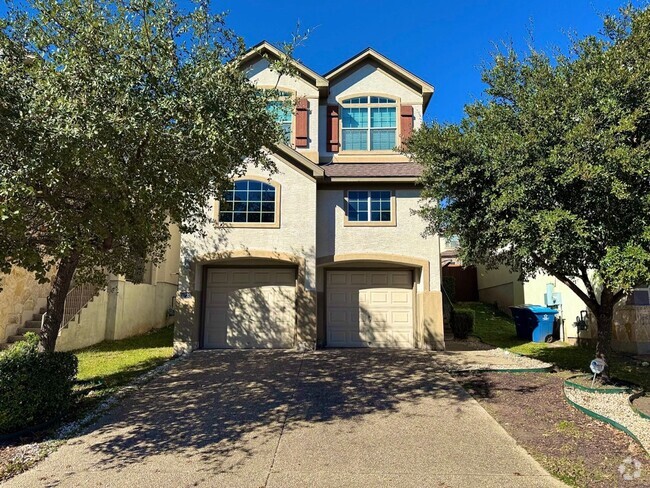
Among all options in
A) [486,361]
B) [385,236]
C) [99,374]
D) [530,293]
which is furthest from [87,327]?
[530,293]

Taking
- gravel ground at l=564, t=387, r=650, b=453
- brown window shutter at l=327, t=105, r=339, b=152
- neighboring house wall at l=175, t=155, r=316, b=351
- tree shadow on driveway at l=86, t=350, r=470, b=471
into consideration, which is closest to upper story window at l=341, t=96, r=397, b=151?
brown window shutter at l=327, t=105, r=339, b=152

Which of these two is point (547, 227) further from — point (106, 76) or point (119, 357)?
point (119, 357)

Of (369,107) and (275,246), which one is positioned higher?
(369,107)

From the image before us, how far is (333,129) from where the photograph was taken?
1437cm

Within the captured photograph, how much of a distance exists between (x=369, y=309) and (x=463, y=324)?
4.31 m

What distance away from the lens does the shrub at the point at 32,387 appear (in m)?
6.23

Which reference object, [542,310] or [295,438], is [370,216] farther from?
[295,438]

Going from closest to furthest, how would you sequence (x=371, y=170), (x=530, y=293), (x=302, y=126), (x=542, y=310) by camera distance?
(x=371, y=170) → (x=302, y=126) → (x=542, y=310) → (x=530, y=293)

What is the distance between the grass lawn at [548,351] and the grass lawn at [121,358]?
33.8ft

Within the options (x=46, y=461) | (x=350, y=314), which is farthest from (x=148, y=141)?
(x=350, y=314)

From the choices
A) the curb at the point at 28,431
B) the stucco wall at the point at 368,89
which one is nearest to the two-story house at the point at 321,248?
the stucco wall at the point at 368,89

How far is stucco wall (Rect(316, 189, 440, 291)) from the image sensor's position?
1326 cm

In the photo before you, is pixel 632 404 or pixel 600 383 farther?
pixel 600 383

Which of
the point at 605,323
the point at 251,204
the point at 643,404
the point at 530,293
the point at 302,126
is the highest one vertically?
the point at 302,126
